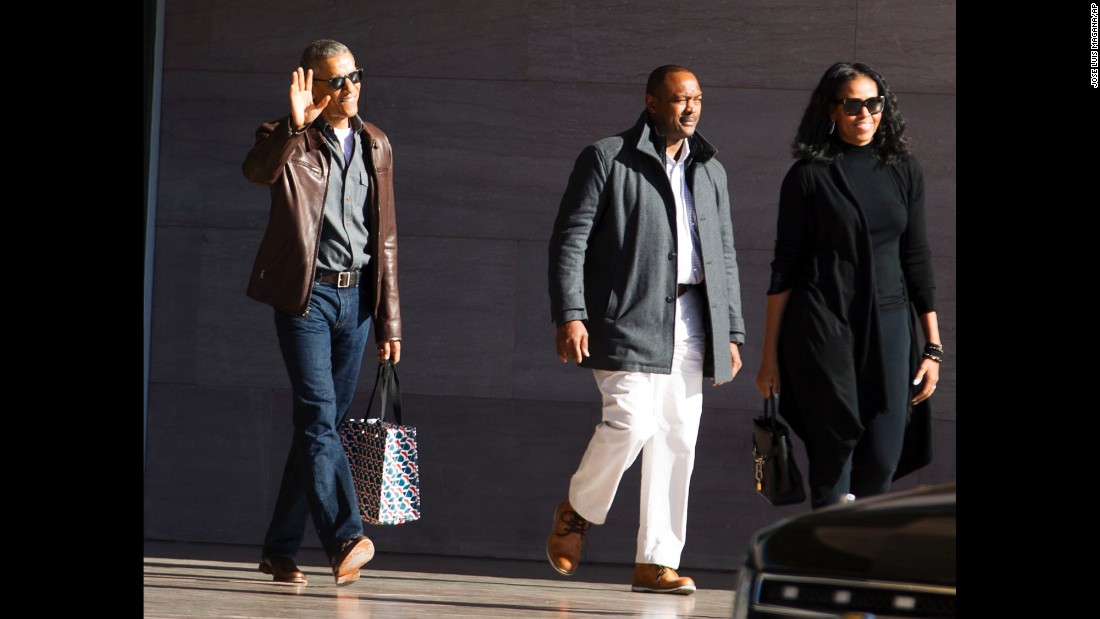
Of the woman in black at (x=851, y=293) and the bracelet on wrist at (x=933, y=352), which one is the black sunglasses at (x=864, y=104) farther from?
the bracelet on wrist at (x=933, y=352)

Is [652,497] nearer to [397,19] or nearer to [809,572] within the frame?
[397,19]

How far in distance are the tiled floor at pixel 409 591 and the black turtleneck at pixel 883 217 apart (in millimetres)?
1361

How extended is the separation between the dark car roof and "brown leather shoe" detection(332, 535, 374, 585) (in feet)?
11.2

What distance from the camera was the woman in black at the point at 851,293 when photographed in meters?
5.55

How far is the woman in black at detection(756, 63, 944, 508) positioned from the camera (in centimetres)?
555

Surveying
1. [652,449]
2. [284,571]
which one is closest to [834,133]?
[652,449]

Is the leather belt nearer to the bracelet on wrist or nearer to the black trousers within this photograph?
the black trousers

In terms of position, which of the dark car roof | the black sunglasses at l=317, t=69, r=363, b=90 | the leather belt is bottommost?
the dark car roof

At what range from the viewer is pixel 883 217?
221 inches

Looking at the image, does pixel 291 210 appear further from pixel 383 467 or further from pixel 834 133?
pixel 834 133

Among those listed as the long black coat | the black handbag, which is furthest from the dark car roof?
the black handbag

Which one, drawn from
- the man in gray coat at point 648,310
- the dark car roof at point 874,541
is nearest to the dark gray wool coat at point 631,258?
the man in gray coat at point 648,310

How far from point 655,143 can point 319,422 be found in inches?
69.6

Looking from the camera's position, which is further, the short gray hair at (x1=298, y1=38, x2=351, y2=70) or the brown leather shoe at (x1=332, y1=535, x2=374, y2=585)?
the short gray hair at (x1=298, y1=38, x2=351, y2=70)
